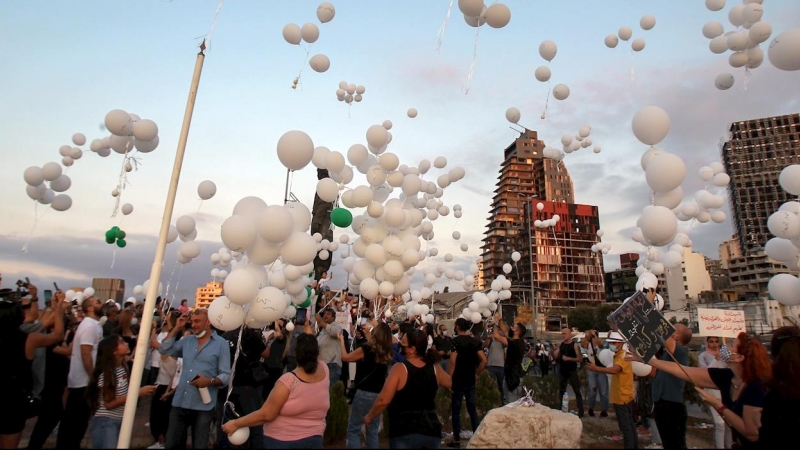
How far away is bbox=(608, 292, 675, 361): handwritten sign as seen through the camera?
3.71 m

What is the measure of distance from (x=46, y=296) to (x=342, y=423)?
13.1 ft

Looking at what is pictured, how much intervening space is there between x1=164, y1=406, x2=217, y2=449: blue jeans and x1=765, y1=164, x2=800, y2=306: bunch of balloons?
653 centimetres

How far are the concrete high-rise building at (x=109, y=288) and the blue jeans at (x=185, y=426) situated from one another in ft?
21.2

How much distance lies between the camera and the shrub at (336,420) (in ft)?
19.5

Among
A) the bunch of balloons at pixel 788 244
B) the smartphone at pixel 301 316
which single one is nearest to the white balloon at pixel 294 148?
the smartphone at pixel 301 316

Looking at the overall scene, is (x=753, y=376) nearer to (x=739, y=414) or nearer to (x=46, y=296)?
(x=739, y=414)

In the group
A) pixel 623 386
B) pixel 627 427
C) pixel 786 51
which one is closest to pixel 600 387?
pixel 623 386

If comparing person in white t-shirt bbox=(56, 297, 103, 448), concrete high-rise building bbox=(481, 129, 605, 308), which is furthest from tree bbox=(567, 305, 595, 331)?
person in white t-shirt bbox=(56, 297, 103, 448)

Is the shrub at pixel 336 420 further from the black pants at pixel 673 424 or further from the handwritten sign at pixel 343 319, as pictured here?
the black pants at pixel 673 424

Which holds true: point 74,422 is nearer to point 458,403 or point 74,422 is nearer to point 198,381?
point 198,381

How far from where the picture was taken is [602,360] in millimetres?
7746

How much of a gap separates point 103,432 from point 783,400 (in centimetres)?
459

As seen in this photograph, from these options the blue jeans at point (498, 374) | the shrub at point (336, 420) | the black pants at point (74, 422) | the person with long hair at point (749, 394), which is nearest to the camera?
the person with long hair at point (749, 394)

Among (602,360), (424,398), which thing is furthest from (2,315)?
(602,360)
